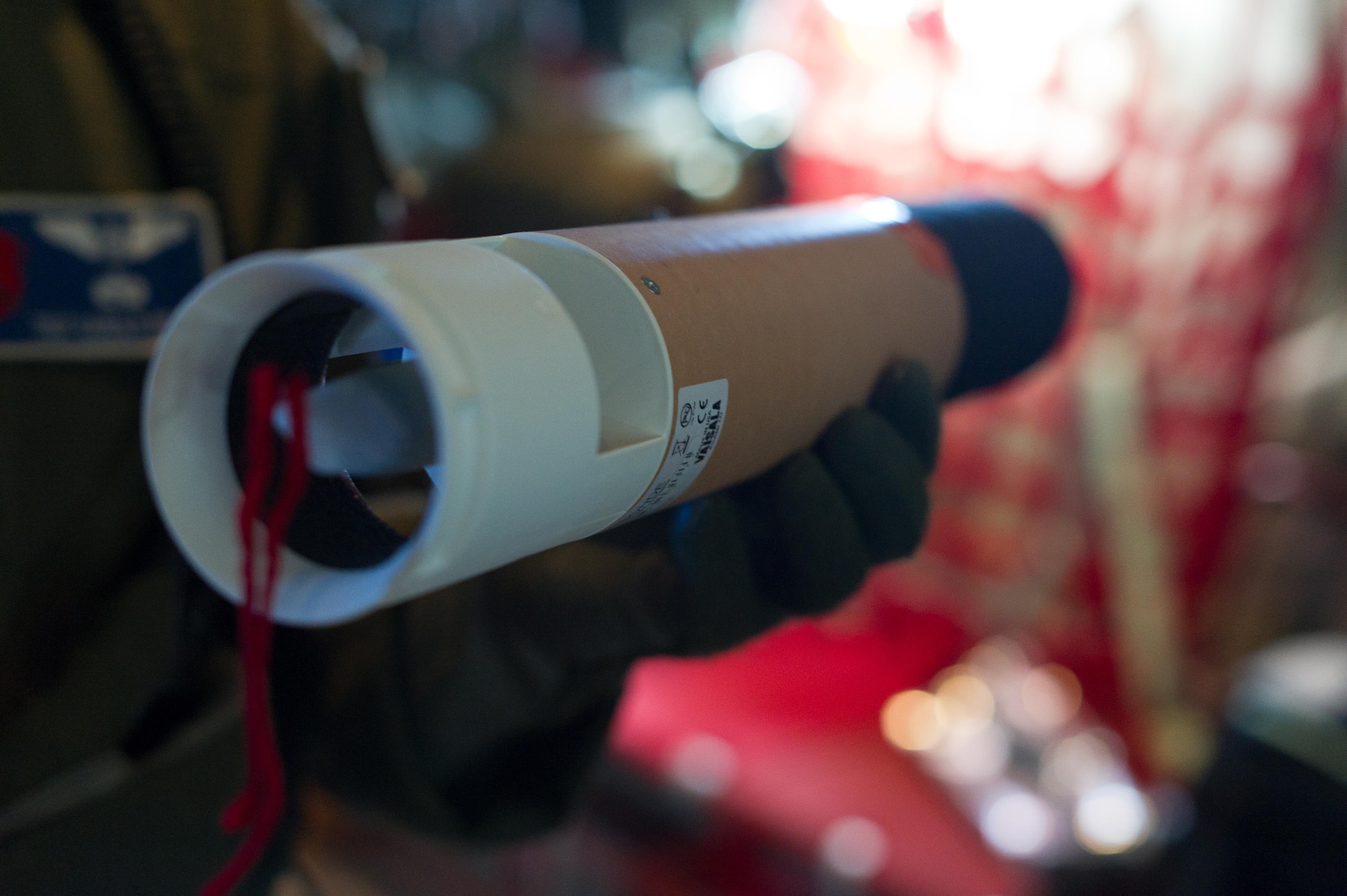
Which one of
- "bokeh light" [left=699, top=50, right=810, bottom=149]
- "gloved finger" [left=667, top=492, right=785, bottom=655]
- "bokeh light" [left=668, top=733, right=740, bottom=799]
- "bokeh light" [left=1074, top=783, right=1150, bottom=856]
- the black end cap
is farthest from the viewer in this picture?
"bokeh light" [left=699, top=50, right=810, bottom=149]

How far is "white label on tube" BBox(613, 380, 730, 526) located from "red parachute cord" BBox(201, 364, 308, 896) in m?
0.13

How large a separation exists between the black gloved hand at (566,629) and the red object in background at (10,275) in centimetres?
28

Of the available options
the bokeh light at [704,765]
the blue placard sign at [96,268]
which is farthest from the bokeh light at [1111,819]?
the blue placard sign at [96,268]

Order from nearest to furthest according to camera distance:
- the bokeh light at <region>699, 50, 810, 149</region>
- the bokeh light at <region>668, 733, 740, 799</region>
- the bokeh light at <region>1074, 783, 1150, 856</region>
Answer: the bokeh light at <region>1074, 783, 1150, 856</region> < the bokeh light at <region>668, 733, 740, 799</region> < the bokeh light at <region>699, 50, 810, 149</region>

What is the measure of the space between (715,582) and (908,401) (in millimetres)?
148

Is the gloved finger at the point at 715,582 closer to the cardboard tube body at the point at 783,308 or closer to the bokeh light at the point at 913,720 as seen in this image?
the cardboard tube body at the point at 783,308

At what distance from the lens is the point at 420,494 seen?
1.81 ft

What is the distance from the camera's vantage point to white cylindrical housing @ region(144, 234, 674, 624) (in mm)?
257

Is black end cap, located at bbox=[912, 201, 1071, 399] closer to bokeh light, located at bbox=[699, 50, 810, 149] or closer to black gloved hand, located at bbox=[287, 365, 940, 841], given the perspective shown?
black gloved hand, located at bbox=[287, 365, 940, 841]

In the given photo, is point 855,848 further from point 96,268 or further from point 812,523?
point 96,268

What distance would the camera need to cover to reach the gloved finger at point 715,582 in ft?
1.40

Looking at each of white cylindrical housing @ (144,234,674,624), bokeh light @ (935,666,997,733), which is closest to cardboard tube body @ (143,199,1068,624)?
white cylindrical housing @ (144,234,674,624)

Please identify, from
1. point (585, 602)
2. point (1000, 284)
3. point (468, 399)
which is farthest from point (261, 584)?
point (1000, 284)

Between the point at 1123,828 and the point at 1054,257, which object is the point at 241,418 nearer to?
the point at 1054,257
